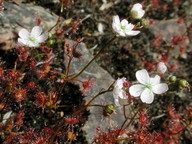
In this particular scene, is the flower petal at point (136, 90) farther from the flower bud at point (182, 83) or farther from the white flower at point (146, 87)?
the flower bud at point (182, 83)

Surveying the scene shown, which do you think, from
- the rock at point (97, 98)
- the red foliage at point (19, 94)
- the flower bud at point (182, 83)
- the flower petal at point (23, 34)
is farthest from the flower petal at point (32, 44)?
the flower bud at point (182, 83)

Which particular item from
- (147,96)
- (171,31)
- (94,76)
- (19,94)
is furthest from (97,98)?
(171,31)

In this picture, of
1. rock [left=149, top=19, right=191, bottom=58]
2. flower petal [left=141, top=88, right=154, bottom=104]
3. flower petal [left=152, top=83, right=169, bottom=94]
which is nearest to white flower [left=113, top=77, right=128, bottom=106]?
flower petal [left=141, top=88, right=154, bottom=104]

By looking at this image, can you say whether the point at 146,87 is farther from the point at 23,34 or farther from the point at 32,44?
the point at 23,34

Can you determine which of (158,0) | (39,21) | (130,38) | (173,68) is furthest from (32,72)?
(158,0)

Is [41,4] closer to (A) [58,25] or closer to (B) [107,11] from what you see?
(A) [58,25]

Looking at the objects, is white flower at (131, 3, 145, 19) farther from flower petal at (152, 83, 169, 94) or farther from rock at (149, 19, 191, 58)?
rock at (149, 19, 191, 58)
